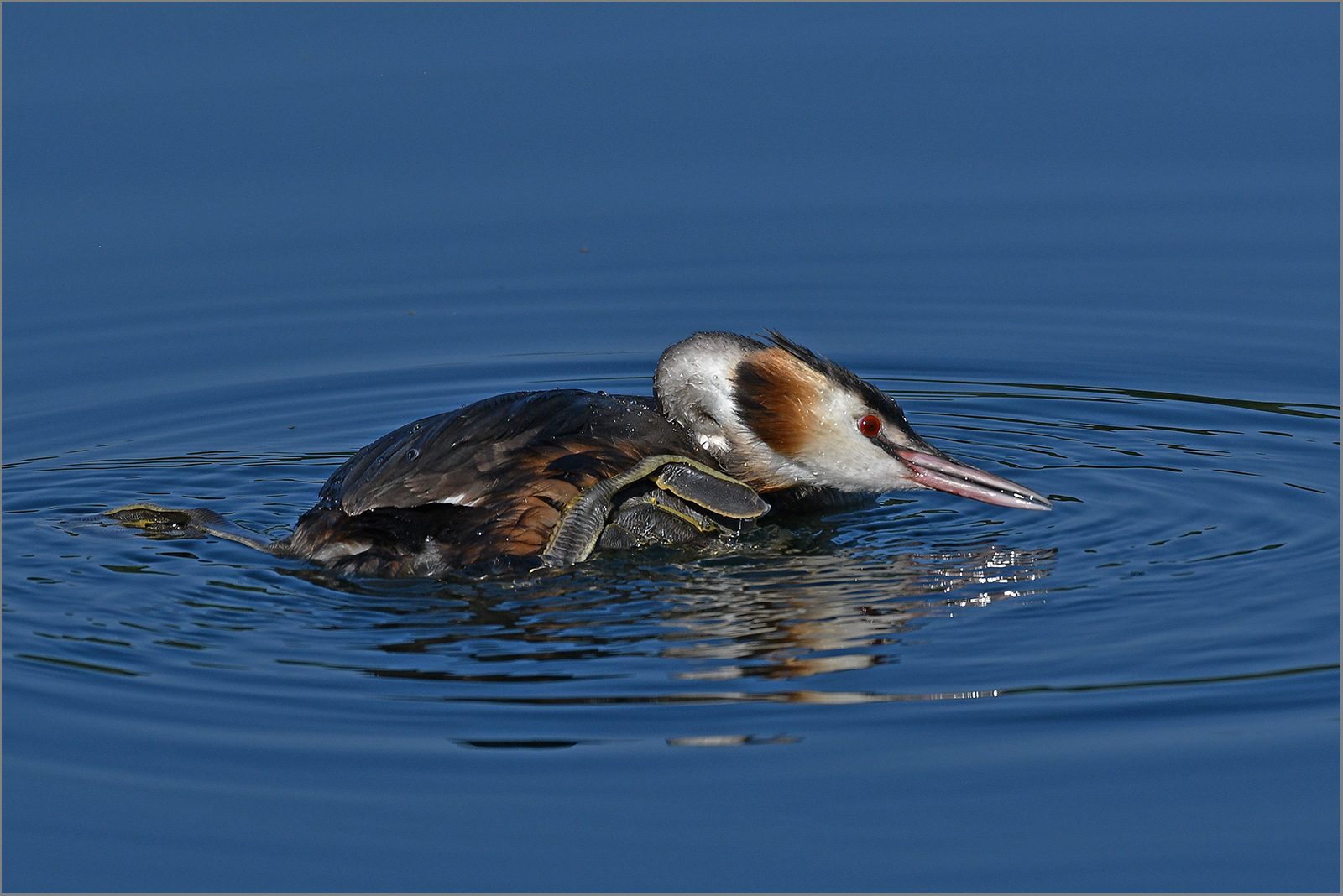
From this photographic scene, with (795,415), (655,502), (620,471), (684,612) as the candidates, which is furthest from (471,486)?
(795,415)

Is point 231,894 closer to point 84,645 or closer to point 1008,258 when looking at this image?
point 84,645

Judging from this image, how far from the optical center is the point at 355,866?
5.31 m

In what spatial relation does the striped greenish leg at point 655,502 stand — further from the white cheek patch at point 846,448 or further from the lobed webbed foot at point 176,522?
the lobed webbed foot at point 176,522

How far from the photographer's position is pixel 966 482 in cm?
829

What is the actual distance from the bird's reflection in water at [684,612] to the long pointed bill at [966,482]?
334 mm

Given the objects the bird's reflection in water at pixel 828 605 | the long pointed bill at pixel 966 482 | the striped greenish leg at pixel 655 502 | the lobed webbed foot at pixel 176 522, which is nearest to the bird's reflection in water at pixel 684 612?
the bird's reflection in water at pixel 828 605

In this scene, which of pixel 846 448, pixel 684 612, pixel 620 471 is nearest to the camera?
pixel 684 612

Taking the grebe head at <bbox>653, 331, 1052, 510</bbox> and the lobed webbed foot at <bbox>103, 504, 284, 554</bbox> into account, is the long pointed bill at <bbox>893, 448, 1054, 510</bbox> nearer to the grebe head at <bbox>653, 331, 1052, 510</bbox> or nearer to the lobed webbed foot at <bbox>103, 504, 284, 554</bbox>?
the grebe head at <bbox>653, 331, 1052, 510</bbox>

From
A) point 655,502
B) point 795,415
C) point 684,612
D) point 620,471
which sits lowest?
point 684,612

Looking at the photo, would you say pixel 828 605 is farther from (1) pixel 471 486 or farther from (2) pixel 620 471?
(1) pixel 471 486

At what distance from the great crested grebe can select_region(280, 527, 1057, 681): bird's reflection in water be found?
0.15 m

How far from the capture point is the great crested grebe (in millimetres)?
7387

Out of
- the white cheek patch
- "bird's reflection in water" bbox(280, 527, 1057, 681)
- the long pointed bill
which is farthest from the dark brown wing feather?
the long pointed bill

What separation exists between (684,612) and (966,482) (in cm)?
178
